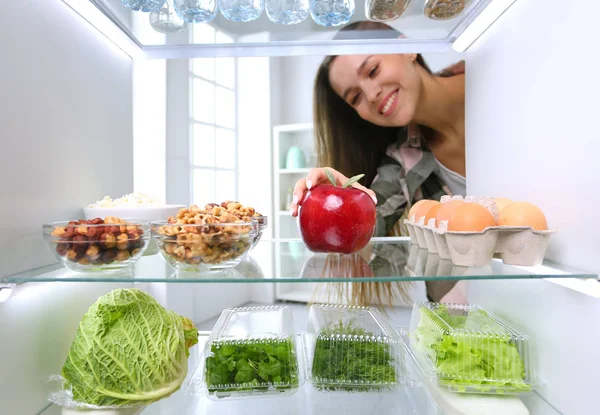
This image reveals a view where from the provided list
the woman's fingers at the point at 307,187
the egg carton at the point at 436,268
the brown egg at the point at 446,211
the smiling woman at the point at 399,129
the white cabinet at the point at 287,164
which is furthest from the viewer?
the white cabinet at the point at 287,164

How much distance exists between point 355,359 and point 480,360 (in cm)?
23

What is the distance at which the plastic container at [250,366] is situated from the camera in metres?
0.78

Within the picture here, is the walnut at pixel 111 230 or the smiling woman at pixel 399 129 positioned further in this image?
the smiling woman at pixel 399 129

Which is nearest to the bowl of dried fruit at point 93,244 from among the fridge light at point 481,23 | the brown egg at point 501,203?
the brown egg at point 501,203

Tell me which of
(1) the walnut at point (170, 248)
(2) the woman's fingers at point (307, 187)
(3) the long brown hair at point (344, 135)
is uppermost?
(3) the long brown hair at point (344, 135)

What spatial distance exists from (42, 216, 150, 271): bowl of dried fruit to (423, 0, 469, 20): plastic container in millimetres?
749

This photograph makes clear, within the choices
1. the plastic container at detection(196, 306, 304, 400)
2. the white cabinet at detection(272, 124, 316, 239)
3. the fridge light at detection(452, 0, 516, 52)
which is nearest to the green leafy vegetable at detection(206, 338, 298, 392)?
the plastic container at detection(196, 306, 304, 400)

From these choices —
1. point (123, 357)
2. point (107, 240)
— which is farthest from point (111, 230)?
point (123, 357)

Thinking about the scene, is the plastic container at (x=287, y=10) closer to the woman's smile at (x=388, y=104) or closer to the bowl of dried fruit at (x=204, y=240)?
the bowl of dried fruit at (x=204, y=240)

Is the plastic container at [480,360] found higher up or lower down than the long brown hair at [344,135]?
lower down

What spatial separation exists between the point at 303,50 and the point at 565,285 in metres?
0.78

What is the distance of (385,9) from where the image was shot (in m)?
0.93

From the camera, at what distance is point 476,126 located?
1.17 m

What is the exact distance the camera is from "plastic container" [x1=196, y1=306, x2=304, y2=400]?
30.9 inches
